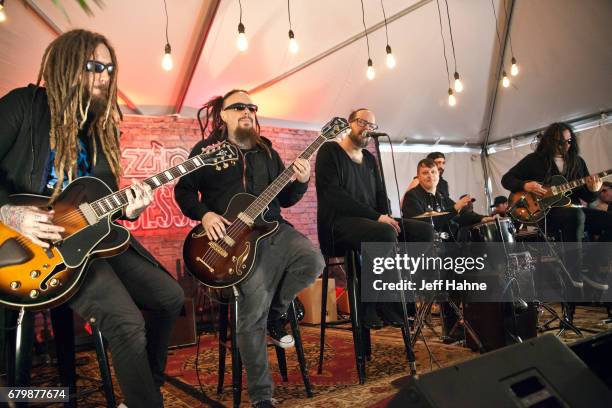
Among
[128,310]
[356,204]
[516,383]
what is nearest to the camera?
[516,383]

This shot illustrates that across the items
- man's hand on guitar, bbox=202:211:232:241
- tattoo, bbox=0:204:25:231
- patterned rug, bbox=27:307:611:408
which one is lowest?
patterned rug, bbox=27:307:611:408

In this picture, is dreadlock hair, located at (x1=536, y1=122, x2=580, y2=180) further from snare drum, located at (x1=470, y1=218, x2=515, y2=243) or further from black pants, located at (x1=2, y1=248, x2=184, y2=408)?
black pants, located at (x1=2, y1=248, x2=184, y2=408)

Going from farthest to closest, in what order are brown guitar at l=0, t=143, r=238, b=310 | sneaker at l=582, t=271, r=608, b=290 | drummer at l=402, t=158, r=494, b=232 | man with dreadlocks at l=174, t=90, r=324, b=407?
drummer at l=402, t=158, r=494, b=232 → sneaker at l=582, t=271, r=608, b=290 → man with dreadlocks at l=174, t=90, r=324, b=407 → brown guitar at l=0, t=143, r=238, b=310

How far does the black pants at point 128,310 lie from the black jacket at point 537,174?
13.8 ft

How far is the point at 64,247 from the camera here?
191cm

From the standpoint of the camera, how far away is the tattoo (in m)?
1.83

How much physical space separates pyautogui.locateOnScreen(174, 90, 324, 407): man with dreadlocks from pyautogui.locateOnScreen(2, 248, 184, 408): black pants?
47 cm

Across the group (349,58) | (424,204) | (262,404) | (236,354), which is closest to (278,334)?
(236,354)

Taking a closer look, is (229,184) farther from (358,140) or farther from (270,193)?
(358,140)

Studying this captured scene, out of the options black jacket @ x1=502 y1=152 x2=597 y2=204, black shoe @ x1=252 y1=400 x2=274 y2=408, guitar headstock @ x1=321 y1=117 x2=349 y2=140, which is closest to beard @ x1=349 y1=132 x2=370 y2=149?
guitar headstock @ x1=321 y1=117 x2=349 y2=140

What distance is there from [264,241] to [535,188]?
3.43m

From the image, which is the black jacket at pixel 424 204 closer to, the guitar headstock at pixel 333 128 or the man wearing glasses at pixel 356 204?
the man wearing glasses at pixel 356 204

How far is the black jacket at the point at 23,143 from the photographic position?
2.01 m

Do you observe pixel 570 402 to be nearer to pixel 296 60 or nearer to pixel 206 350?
pixel 206 350
